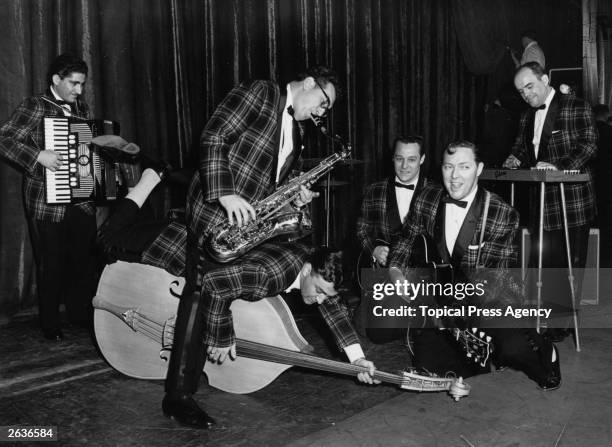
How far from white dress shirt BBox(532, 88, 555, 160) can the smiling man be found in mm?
927

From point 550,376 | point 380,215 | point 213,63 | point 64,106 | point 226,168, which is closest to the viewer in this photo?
point 226,168

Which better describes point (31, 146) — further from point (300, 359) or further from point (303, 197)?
point (300, 359)

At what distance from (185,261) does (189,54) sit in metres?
2.49

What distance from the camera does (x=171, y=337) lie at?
3.02 meters

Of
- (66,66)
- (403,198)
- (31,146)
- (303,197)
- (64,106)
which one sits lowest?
(403,198)

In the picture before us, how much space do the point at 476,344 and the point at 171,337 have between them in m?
1.40

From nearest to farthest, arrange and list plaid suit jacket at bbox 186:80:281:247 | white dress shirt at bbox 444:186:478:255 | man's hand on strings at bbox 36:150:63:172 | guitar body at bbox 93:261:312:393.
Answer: plaid suit jacket at bbox 186:80:281:247, guitar body at bbox 93:261:312:393, white dress shirt at bbox 444:186:478:255, man's hand on strings at bbox 36:150:63:172

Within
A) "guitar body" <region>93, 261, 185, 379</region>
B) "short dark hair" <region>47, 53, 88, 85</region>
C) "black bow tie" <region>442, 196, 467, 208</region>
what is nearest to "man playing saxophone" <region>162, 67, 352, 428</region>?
"guitar body" <region>93, 261, 185, 379</region>

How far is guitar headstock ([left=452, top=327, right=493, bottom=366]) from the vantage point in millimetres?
3029

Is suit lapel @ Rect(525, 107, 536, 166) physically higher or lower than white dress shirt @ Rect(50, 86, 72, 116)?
lower

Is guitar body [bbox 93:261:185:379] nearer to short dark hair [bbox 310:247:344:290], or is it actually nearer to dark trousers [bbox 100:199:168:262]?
dark trousers [bbox 100:199:168:262]

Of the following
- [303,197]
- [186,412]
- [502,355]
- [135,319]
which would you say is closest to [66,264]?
[135,319]

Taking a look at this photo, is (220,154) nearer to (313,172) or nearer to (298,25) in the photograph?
(313,172)

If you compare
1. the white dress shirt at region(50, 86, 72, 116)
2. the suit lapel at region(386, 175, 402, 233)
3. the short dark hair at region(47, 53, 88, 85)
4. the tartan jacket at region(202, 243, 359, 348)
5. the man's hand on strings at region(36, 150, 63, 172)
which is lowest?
the tartan jacket at region(202, 243, 359, 348)
